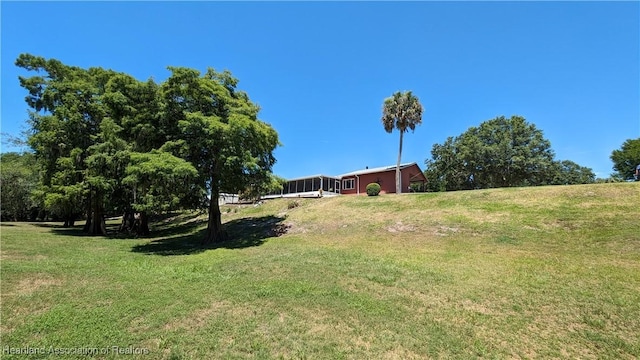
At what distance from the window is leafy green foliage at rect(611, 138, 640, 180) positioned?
121 feet

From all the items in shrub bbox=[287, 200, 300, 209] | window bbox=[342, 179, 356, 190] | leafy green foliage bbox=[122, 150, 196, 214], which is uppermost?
window bbox=[342, 179, 356, 190]

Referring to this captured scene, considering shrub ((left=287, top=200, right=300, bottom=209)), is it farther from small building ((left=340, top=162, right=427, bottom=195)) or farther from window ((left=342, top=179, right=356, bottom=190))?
window ((left=342, top=179, right=356, bottom=190))

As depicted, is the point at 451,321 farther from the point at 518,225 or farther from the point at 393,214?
the point at 393,214

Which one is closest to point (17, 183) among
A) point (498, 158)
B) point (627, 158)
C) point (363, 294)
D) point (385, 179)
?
point (385, 179)

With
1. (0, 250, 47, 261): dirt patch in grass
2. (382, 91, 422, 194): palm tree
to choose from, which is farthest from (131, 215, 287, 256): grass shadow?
(382, 91, 422, 194): palm tree

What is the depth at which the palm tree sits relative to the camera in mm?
31453

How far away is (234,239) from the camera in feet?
56.9

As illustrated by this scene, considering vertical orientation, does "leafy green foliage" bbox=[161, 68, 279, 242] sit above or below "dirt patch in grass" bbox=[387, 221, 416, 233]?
above

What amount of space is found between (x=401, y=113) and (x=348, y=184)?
1181 centimetres

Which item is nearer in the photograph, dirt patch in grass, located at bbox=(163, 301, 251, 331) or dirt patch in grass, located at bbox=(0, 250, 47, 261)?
dirt patch in grass, located at bbox=(163, 301, 251, 331)

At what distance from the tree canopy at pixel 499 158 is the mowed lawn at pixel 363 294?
21.5m

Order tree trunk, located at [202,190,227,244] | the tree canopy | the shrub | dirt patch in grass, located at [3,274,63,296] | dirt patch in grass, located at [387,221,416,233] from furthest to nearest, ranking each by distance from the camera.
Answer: the tree canopy
the shrub
tree trunk, located at [202,190,227,244]
dirt patch in grass, located at [387,221,416,233]
dirt patch in grass, located at [3,274,63,296]

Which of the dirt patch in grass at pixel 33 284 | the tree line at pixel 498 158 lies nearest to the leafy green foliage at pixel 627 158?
the tree line at pixel 498 158

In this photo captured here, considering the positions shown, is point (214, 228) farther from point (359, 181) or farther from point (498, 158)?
point (498, 158)
